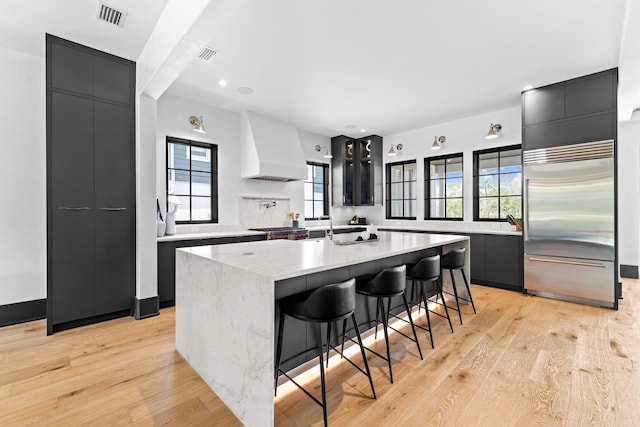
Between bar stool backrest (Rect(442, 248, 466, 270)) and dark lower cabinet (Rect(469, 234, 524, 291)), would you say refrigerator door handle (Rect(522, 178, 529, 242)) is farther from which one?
bar stool backrest (Rect(442, 248, 466, 270))

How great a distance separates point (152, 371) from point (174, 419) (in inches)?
25.2

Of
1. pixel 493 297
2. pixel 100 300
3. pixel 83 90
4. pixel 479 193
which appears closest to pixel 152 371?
pixel 100 300

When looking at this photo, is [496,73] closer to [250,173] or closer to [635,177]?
[635,177]

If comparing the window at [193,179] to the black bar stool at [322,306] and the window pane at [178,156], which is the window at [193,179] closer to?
the window pane at [178,156]

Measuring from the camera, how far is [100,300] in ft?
9.98

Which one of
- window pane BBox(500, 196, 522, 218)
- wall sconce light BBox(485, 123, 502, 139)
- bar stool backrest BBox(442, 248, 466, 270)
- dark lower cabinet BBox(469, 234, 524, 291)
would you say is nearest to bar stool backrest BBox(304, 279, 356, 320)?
bar stool backrest BBox(442, 248, 466, 270)

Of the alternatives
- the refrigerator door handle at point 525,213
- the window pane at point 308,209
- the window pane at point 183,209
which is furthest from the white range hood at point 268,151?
the refrigerator door handle at point 525,213

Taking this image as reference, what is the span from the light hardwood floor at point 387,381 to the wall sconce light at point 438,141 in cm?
316

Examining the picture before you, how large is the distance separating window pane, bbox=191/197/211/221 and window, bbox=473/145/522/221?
4410 millimetres

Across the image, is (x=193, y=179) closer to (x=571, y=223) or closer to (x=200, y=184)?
(x=200, y=184)

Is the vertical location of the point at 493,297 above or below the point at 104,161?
below

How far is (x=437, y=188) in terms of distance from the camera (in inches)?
222

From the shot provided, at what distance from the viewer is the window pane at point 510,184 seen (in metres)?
4.64

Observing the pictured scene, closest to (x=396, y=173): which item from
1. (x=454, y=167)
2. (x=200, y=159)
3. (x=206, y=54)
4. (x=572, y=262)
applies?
(x=454, y=167)
